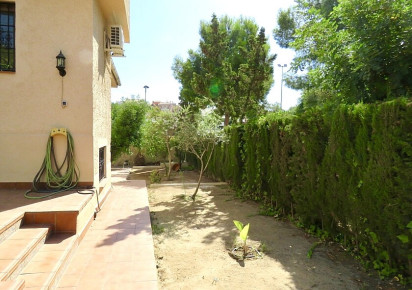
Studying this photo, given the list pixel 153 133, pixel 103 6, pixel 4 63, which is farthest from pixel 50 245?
pixel 153 133

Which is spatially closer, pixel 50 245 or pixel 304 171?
pixel 50 245

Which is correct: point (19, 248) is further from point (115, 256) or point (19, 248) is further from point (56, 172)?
point (56, 172)

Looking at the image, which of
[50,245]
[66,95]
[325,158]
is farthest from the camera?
[66,95]

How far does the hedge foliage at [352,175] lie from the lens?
3670 mm

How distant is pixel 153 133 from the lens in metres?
16.2

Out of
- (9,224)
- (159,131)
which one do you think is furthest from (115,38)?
(159,131)

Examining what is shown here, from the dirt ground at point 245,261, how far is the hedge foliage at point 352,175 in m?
0.45

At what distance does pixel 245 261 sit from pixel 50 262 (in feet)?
9.33

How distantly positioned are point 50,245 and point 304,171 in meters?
5.04

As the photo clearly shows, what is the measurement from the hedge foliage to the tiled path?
336 centimetres

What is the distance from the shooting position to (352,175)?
4523mm

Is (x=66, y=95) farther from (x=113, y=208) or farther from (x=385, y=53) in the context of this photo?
(x=385, y=53)

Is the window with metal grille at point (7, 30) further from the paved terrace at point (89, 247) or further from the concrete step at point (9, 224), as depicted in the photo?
the concrete step at point (9, 224)

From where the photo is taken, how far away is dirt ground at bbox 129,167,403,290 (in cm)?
372
